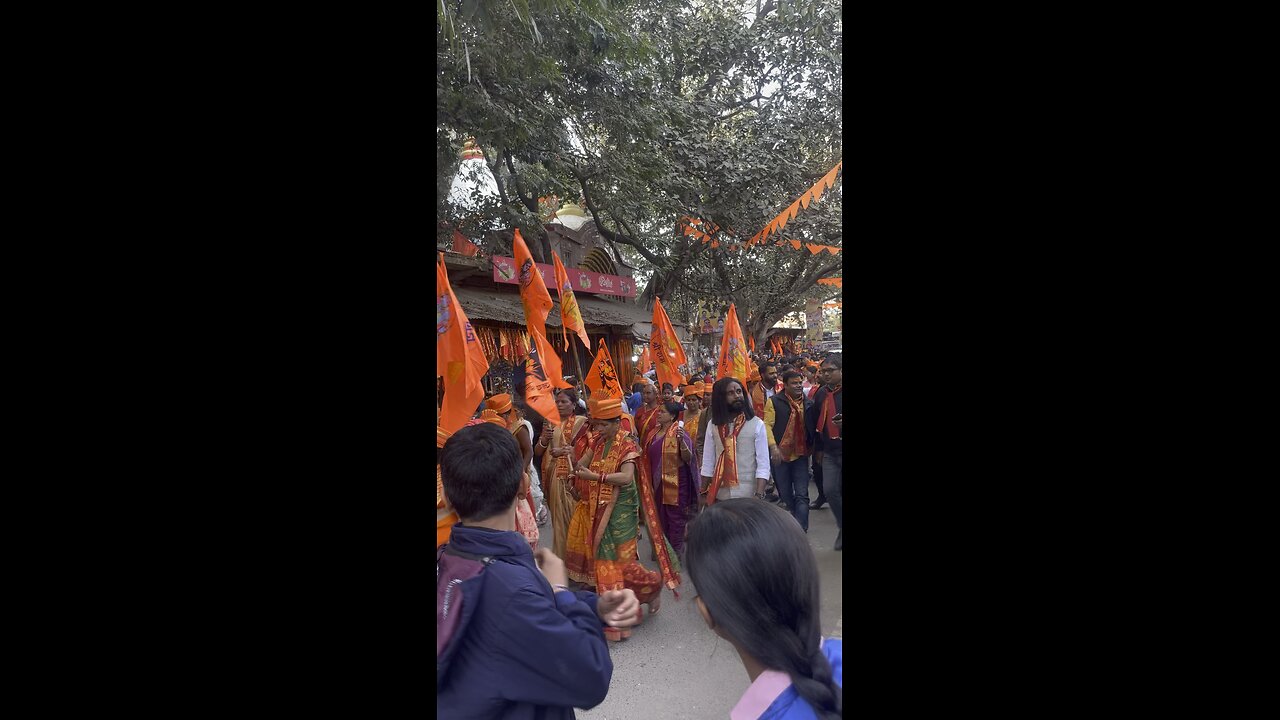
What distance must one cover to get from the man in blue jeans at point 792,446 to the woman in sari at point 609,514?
1.53 meters

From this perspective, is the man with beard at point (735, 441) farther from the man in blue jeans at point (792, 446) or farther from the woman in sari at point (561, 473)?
the woman in sari at point (561, 473)

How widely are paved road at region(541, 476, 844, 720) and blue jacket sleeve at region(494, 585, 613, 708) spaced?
157 cm

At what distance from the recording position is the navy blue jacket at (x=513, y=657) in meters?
1.37

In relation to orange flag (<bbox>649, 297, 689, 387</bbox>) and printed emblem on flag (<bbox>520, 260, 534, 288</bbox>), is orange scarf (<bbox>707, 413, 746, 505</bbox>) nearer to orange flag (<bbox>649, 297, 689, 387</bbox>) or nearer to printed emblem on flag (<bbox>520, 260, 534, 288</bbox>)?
printed emblem on flag (<bbox>520, 260, 534, 288</bbox>)

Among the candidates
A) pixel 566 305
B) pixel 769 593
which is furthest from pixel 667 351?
pixel 769 593

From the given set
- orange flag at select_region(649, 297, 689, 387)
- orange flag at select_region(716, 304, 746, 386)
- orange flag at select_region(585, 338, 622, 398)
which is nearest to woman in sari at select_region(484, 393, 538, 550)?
orange flag at select_region(585, 338, 622, 398)

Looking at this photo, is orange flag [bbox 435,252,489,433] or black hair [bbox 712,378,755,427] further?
black hair [bbox 712,378,755,427]

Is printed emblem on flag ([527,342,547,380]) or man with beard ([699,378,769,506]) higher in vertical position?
printed emblem on flag ([527,342,547,380])

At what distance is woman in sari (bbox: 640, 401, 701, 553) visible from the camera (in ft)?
15.3

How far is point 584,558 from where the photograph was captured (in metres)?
4.25

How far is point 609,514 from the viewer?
408cm

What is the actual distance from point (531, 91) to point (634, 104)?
4.39 feet

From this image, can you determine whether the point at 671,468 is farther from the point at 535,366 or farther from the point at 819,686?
the point at 819,686
